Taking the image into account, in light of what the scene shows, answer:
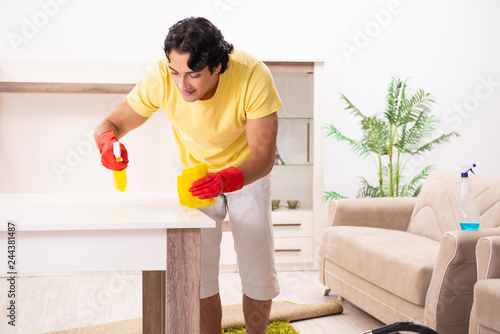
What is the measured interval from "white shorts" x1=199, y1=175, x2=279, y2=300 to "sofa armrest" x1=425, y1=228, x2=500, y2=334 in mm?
666

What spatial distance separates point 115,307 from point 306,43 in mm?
2485

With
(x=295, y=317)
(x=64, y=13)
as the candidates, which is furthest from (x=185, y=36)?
(x=64, y=13)

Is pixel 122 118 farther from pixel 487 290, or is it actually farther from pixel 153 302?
pixel 487 290

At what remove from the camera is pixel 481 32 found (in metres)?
4.56

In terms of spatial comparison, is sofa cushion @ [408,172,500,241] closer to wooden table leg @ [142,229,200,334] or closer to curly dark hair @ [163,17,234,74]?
curly dark hair @ [163,17,234,74]

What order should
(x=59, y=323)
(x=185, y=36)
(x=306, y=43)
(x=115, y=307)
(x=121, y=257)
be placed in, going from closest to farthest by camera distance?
1. (x=121, y=257)
2. (x=185, y=36)
3. (x=59, y=323)
4. (x=115, y=307)
5. (x=306, y=43)

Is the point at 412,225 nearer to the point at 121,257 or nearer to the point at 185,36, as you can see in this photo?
the point at 185,36

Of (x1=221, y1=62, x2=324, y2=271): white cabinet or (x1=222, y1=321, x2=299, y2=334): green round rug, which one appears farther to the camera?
(x1=221, y1=62, x2=324, y2=271): white cabinet

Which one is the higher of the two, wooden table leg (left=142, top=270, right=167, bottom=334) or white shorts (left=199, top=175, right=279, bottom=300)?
white shorts (left=199, top=175, right=279, bottom=300)

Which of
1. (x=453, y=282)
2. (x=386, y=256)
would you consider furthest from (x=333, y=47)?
(x=453, y=282)

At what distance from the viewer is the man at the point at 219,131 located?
5.41ft

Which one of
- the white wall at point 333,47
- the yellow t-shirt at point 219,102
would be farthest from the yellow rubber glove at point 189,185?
the white wall at point 333,47

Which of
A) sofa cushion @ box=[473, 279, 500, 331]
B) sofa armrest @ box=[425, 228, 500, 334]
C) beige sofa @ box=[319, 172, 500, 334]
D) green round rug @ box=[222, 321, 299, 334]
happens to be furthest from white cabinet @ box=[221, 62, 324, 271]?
sofa cushion @ box=[473, 279, 500, 331]

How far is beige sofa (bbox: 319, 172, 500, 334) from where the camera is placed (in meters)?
2.14
